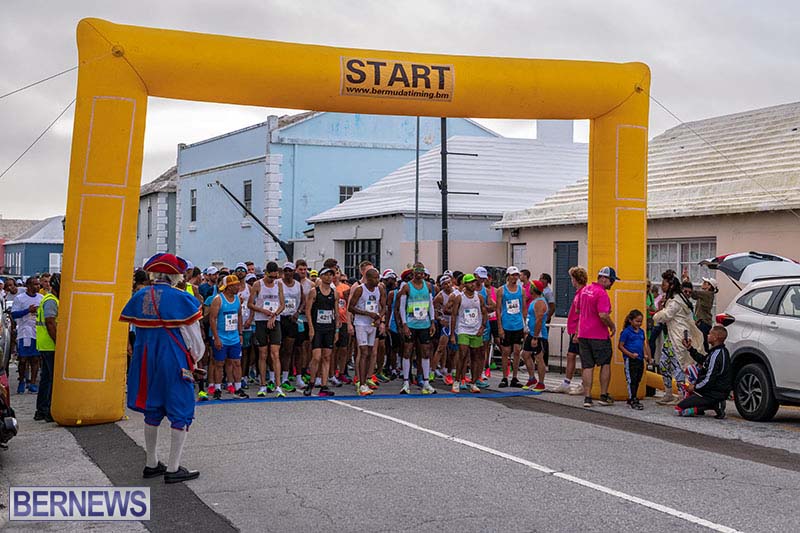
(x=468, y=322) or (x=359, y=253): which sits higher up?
(x=359, y=253)

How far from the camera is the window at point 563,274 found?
77.8ft

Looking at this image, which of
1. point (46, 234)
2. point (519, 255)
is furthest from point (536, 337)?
point (46, 234)

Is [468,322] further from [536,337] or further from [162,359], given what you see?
[162,359]

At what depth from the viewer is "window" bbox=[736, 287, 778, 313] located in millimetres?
12859

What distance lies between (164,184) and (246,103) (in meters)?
38.2

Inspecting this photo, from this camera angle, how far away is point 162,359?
877 centimetres

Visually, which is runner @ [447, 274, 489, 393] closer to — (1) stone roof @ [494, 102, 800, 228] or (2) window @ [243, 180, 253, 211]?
(1) stone roof @ [494, 102, 800, 228]

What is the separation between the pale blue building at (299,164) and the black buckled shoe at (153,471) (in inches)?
1171

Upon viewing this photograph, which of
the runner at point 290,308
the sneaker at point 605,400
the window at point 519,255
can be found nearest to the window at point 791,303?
the sneaker at point 605,400

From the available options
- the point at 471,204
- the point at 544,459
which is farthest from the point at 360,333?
the point at 471,204

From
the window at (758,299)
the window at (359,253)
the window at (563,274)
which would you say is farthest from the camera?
the window at (359,253)

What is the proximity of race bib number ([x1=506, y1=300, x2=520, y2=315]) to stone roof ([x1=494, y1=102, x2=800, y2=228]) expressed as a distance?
5.16m

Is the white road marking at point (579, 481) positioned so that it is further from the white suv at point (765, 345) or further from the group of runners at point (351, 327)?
the white suv at point (765, 345)

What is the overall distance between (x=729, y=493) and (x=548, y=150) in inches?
1086
